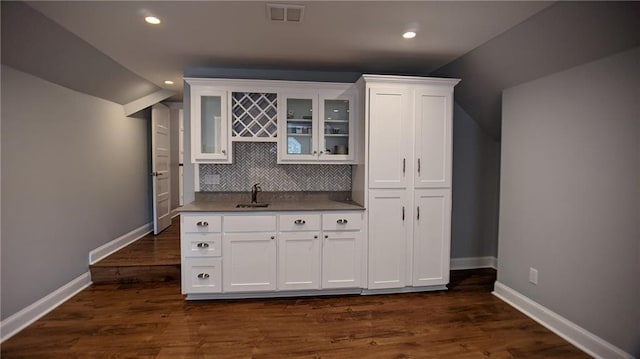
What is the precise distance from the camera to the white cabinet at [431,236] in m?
3.17

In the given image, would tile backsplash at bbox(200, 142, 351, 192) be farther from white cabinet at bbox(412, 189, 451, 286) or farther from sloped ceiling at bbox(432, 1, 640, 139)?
sloped ceiling at bbox(432, 1, 640, 139)

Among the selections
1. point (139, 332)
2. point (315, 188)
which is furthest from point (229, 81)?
point (139, 332)

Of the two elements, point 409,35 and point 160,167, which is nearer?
point 409,35

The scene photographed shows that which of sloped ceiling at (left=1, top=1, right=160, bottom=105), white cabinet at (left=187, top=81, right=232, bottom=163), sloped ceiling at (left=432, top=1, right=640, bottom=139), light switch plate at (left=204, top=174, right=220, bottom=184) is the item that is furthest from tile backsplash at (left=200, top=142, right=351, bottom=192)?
sloped ceiling at (left=432, top=1, right=640, bottom=139)

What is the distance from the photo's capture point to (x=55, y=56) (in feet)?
8.61

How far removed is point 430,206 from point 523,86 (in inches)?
52.2

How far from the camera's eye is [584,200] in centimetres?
232

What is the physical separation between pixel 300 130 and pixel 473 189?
2220 millimetres

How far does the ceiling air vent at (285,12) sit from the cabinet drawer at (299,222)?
164 cm

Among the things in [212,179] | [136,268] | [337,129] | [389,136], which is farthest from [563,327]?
[136,268]

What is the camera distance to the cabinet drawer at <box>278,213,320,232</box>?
305 cm

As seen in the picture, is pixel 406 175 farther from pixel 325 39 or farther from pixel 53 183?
pixel 53 183

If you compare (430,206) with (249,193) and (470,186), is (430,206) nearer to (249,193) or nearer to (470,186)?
(470,186)

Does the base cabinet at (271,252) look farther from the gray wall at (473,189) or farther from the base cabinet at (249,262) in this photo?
the gray wall at (473,189)
